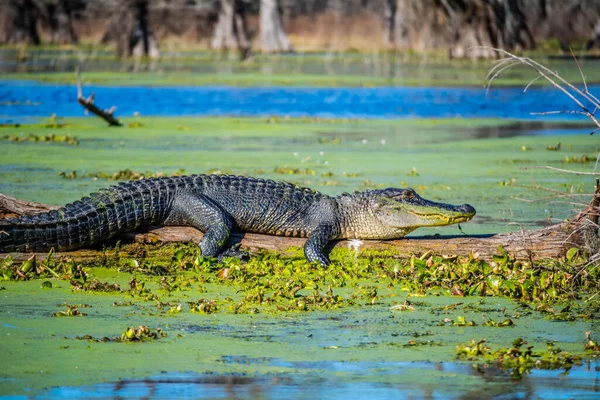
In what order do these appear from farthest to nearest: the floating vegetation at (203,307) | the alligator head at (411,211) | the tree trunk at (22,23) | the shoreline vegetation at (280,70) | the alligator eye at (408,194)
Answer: the tree trunk at (22,23), the shoreline vegetation at (280,70), the alligator eye at (408,194), the alligator head at (411,211), the floating vegetation at (203,307)

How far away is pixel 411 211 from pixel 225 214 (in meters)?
1.33

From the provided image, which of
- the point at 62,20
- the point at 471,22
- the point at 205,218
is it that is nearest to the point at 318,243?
the point at 205,218

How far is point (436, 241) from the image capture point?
25.0ft

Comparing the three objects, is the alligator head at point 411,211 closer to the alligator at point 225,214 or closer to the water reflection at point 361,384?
the alligator at point 225,214

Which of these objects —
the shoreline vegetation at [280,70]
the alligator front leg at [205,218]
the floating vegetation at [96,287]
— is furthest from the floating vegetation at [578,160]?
the shoreline vegetation at [280,70]

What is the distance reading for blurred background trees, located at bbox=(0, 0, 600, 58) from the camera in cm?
3453

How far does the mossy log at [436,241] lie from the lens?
23.9 feet

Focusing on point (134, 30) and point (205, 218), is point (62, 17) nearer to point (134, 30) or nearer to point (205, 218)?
point (134, 30)

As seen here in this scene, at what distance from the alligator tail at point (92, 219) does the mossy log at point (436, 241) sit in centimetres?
9

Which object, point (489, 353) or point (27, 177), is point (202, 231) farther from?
point (27, 177)

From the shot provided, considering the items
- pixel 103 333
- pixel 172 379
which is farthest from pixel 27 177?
pixel 172 379

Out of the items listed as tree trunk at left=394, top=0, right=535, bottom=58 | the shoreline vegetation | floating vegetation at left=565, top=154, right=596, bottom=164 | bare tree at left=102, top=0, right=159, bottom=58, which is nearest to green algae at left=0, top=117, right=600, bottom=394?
floating vegetation at left=565, top=154, right=596, bottom=164

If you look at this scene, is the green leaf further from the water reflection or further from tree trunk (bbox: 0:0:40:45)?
tree trunk (bbox: 0:0:40:45)

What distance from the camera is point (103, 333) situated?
5.67 m
